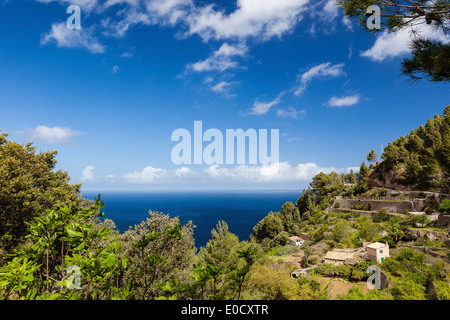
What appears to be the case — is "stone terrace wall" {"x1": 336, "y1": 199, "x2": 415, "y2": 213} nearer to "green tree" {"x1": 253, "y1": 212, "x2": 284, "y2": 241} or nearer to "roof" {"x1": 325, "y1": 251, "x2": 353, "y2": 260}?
"green tree" {"x1": 253, "y1": 212, "x2": 284, "y2": 241}

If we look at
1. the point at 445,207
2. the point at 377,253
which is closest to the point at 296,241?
the point at 377,253

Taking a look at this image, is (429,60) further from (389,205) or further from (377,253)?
(389,205)

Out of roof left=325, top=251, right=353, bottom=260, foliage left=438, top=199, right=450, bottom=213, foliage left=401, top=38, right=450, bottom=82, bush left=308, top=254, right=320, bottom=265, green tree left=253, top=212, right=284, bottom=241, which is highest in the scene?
foliage left=401, top=38, right=450, bottom=82

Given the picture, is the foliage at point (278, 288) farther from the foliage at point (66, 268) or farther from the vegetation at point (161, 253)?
the foliage at point (66, 268)

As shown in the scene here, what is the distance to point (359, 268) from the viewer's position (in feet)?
68.3

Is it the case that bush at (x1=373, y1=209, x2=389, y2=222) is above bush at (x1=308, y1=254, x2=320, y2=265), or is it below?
above

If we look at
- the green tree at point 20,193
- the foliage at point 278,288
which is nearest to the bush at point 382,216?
the foliage at point 278,288

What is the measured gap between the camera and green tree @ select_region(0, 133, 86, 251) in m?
9.90

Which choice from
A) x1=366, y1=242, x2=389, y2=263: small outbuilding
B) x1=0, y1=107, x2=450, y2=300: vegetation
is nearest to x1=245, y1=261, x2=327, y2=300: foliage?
x1=0, y1=107, x2=450, y2=300: vegetation

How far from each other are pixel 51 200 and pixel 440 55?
16658 mm

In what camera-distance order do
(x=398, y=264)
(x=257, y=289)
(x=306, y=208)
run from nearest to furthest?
(x=257, y=289) → (x=398, y=264) → (x=306, y=208)

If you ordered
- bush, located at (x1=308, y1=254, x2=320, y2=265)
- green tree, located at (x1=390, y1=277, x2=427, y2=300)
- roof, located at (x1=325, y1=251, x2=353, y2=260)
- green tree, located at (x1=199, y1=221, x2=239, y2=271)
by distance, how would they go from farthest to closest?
bush, located at (x1=308, y1=254, x2=320, y2=265), roof, located at (x1=325, y1=251, x2=353, y2=260), green tree, located at (x1=199, y1=221, x2=239, y2=271), green tree, located at (x1=390, y1=277, x2=427, y2=300)
